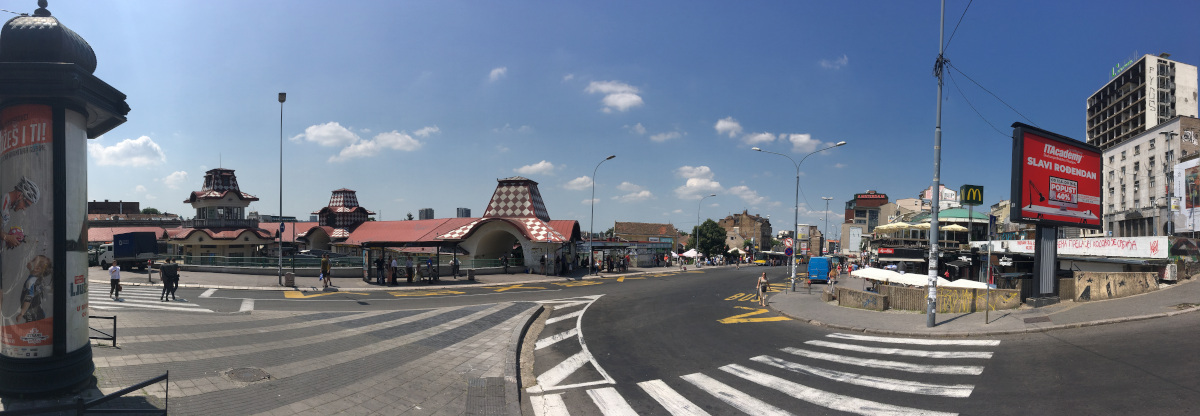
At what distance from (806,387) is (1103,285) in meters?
14.2

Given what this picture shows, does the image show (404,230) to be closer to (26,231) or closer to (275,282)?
(275,282)

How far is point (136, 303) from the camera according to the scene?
1728 cm

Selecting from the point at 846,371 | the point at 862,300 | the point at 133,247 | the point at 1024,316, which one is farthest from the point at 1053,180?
the point at 133,247

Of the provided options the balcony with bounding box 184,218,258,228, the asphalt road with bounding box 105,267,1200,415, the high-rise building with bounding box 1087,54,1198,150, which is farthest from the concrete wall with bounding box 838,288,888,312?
the high-rise building with bounding box 1087,54,1198,150

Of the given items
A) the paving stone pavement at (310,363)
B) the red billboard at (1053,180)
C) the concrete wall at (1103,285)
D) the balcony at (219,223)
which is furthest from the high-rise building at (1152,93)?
the balcony at (219,223)

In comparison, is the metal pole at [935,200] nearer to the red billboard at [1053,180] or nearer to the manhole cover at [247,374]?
the red billboard at [1053,180]

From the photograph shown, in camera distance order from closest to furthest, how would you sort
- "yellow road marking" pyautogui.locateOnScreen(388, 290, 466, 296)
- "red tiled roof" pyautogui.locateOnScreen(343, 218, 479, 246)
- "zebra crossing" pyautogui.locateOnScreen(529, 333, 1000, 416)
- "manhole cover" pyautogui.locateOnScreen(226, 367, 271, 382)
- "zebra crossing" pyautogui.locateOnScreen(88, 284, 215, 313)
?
"zebra crossing" pyautogui.locateOnScreen(529, 333, 1000, 416)
"manhole cover" pyautogui.locateOnScreen(226, 367, 271, 382)
"zebra crossing" pyautogui.locateOnScreen(88, 284, 215, 313)
"yellow road marking" pyautogui.locateOnScreen(388, 290, 466, 296)
"red tiled roof" pyautogui.locateOnScreen(343, 218, 479, 246)

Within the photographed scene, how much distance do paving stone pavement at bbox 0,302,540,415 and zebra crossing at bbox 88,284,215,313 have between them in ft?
6.49

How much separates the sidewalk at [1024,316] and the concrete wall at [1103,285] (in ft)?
1.16

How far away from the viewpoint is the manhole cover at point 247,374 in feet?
27.4

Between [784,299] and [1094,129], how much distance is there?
285ft

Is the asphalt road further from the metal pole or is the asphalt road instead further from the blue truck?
the blue truck

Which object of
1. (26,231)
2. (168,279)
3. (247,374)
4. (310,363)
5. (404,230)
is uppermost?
(26,231)

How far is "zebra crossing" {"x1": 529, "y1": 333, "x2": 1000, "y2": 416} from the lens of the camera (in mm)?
8031
